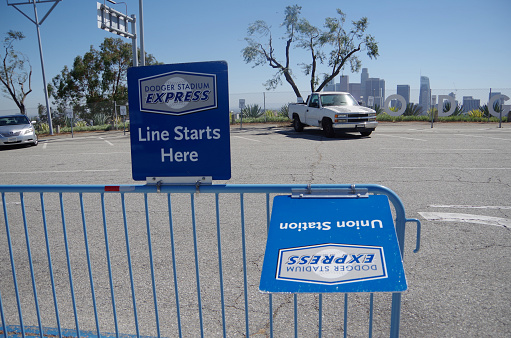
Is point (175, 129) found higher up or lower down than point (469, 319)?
higher up

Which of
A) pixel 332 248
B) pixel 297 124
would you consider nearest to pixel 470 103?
pixel 297 124

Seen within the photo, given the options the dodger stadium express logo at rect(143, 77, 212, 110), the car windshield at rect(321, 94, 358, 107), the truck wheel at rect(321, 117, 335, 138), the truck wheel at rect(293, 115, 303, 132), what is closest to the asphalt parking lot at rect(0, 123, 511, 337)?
the truck wheel at rect(321, 117, 335, 138)

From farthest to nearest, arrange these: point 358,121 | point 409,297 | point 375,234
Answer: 1. point 358,121
2. point 409,297
3. point 375,234

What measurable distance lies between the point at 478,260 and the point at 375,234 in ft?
10.1

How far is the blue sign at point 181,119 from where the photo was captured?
2609mm

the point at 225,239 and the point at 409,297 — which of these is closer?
the point at 409,297

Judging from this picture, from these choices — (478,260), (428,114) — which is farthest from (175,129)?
(428,114)

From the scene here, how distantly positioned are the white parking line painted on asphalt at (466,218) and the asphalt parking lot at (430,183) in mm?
14

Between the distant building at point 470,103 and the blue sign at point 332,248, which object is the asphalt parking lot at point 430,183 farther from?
the distant building at point 470,103

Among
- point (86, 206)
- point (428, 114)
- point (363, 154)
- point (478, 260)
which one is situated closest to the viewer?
point (478, 260)

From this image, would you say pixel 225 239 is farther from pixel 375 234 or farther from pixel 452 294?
pixel 375 234

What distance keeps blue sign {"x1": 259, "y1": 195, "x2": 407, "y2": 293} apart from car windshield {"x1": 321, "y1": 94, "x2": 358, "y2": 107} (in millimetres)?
16810

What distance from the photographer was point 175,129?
8.75ft

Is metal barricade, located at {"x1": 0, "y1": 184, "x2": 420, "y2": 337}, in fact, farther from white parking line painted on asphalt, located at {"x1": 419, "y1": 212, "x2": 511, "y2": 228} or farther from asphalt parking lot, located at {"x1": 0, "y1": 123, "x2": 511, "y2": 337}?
white parking line painted on asphalt, located at {"x1": 419, "y1": 212, "x2": 511, "y2": 228}
